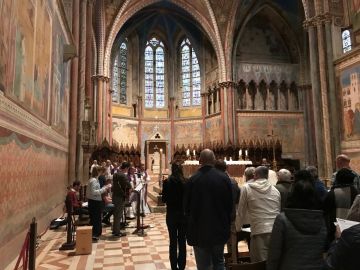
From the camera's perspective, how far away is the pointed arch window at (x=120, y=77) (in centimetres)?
2642

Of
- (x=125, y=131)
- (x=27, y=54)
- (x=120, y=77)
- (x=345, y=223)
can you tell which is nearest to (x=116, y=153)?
(x=125, y=131)

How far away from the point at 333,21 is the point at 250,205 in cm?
1330

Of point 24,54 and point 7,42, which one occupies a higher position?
point 24,54

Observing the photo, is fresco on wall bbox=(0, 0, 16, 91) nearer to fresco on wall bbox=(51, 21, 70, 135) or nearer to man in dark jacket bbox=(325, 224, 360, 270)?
fresco on wall bbox=(51, 21, 70, 135)

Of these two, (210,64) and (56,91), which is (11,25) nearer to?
(56,91)

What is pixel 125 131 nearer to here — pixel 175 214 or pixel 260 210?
pixel 175 214

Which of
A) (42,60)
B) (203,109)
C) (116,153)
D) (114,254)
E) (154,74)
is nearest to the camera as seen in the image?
(114,254)

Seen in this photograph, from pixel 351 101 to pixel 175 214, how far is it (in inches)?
422

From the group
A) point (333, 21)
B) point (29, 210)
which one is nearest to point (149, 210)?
point (29, 210)

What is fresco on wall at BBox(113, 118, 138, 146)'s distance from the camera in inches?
999

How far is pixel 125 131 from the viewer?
2594 centimetres

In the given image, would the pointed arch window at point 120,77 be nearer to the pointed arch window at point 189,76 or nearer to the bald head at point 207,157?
the pointed arch window at point 189,76

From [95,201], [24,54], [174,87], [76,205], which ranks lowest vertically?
[76,205]

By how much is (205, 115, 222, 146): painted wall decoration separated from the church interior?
84mm
